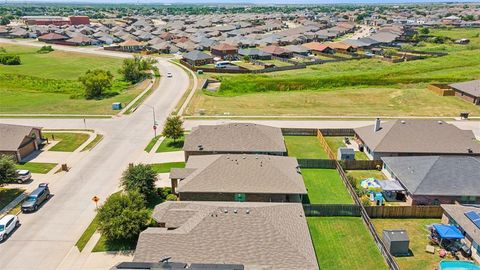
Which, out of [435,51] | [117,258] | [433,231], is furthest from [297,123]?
[435,51]

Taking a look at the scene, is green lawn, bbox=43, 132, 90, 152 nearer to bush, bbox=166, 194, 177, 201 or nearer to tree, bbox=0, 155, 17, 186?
tree, bbox=0, 155, 17, 186

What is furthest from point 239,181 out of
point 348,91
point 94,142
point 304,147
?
point 348,91

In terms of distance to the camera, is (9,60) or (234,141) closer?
(234,141)

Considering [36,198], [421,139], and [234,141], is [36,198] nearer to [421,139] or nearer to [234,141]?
[234,141]

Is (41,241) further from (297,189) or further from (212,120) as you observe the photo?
(212,120)

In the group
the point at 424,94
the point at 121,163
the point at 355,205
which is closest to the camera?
the point at 355,205

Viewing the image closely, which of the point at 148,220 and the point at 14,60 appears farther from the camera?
the point at 14,60

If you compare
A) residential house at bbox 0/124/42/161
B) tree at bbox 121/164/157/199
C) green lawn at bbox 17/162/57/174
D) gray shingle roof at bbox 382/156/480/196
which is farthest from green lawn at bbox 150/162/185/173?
gray shingle roof at bbox 382/156/480/196
